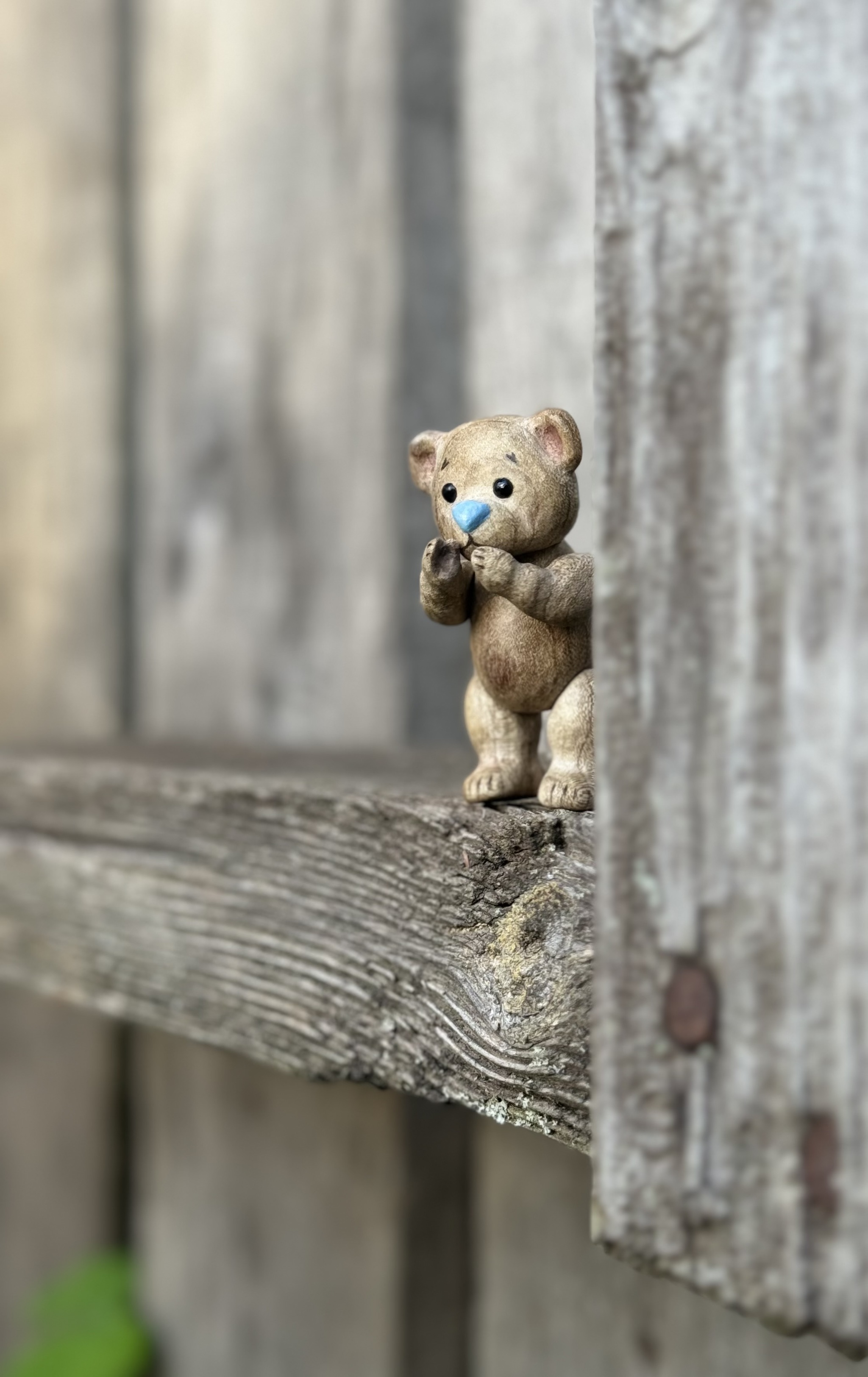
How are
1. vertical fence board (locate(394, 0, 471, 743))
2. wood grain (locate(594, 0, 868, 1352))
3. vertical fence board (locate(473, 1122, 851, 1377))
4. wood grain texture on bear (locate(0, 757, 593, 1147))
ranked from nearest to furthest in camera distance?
wood grain (locate(594, 0, 868, 1352)) < wood grain texture on bear (locate(0, 757, 593, 1147)) < vertical fence board (locate(473, 1122, 851, 1377)) < vertical fence board (locate(394, 0, 471, 743))

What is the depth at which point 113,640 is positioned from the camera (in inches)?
60.5

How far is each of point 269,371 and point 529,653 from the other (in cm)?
79

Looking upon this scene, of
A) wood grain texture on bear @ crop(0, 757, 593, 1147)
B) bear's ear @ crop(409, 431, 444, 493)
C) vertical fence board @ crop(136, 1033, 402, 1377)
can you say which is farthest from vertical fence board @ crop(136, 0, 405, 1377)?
bear's ear @ crop(409, 431, 444, 493)

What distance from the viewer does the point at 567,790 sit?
0.62 meters

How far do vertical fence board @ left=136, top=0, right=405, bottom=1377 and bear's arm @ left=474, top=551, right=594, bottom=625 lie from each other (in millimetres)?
540

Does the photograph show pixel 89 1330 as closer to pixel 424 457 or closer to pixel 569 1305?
pixel 569 1305

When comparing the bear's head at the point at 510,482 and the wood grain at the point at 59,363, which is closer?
the bear's head at the point at 510,482

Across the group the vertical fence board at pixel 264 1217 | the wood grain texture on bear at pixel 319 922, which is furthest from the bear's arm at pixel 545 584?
the vertical fence board at pixel 264 1217

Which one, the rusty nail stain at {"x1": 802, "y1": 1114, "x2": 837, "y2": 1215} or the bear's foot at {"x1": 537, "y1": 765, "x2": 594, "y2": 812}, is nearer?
the rusty nail stain at {"x1": 802, "y1": 1114, "x2": 837, "y2": 1215}

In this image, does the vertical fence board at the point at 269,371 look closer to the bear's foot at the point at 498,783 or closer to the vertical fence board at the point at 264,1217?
the vertical fence board at the point at 264,1217

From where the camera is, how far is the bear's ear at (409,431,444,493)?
70 cm

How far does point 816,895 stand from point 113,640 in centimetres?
129

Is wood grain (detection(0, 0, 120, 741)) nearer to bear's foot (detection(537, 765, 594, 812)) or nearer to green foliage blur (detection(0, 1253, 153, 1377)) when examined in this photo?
green foliage blur (detection(0, 1253, 153, 1377))

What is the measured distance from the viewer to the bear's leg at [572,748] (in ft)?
2.03
